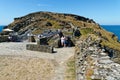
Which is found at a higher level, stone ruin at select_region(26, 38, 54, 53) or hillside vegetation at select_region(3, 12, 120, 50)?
hillside vegetation at select_region(3, 12, 120, 50)

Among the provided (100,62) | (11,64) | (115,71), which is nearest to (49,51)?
(11,64)

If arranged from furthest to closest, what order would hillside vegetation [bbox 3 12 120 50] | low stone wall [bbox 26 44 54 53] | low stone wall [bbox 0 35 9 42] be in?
hillside vegetation [bbox 3 12 120 50]
low stone wall [bbox 0 35 9 42]
low stone wall [bbox 26 44 54 53]

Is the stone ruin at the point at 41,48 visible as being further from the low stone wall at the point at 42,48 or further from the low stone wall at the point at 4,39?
the low stone wall at the point at 4,39

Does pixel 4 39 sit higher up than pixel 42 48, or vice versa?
pixel 4 39

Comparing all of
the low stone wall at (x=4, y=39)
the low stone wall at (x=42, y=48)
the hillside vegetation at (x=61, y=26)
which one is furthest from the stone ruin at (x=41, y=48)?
the low stone wall at (x=4, y=39)

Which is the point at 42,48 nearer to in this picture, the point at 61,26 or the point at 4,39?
the point at 4,39

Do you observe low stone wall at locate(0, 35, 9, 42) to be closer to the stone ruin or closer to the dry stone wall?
the stone ruin

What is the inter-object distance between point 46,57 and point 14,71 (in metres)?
6.58

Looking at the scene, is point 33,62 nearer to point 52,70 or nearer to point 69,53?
point 52,70

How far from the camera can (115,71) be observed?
34.7 ft

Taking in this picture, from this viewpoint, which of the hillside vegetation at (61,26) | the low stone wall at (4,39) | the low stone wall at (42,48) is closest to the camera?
the low stone wall at (42,48)

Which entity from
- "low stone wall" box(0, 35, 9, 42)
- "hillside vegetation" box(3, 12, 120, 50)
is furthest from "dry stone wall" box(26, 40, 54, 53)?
"low stone wall" box(0, 35, 9, 42)

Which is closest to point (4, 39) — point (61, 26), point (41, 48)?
point (41, 48)

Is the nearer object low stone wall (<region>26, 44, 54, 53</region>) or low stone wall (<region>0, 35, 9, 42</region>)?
low stone wall (<region>26, 44, 54, 53</region>)
